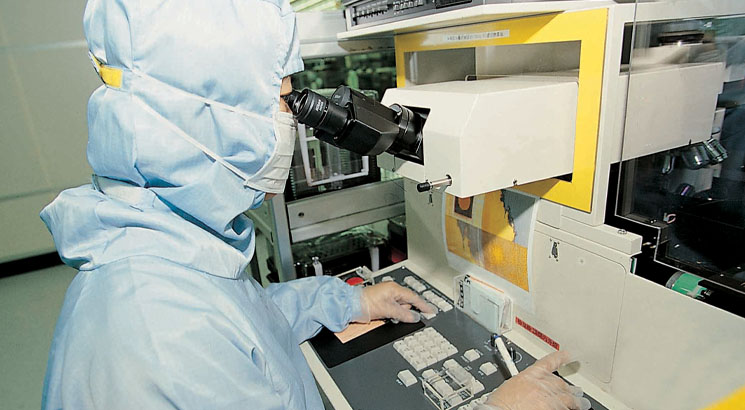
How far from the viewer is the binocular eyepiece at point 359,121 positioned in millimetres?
811

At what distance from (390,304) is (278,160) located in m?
0.58

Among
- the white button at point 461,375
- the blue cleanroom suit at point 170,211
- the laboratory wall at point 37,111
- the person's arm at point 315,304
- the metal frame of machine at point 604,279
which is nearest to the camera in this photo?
the blue cleanroom suit at point 170,211

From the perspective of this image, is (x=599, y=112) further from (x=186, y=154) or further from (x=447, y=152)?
(x=186, y=154)

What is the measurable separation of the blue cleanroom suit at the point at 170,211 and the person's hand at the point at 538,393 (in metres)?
0.40

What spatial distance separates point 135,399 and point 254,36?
56cm

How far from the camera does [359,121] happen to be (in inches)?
32.9

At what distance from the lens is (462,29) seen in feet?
3.10

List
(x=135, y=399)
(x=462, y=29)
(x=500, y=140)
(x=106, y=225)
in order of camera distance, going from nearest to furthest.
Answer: (x=135, y=399) < (x=106, y=225) < (x=500, y=140) < (x=462, y=29)

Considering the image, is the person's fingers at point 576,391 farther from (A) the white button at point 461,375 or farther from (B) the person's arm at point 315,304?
(B) the person's arm at point 315,304

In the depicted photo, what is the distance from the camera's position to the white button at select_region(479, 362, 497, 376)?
3.26 ft

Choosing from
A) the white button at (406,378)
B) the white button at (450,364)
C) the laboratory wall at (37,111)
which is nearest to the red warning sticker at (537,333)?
the white button at (450,364)

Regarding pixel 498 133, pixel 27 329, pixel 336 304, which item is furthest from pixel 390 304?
pixel 27 329

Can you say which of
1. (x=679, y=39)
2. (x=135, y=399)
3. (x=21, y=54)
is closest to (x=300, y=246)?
(x=135, y=399)

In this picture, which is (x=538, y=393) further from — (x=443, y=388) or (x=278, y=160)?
(x=278, y=160)
